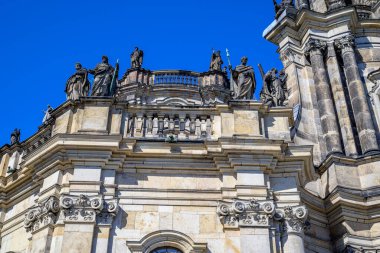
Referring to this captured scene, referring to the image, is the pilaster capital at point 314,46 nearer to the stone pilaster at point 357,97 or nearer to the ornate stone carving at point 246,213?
the stone pilaster at point 357,97

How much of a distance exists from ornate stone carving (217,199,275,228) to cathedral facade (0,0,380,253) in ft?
0.07


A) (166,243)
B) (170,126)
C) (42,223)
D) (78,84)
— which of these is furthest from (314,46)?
(42,223)

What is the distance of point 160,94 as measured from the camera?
115 feet

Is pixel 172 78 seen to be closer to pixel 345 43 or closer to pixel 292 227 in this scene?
pixel 345 43

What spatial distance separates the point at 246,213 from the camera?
41.3 feet

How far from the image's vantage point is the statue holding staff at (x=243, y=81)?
49.7 feet

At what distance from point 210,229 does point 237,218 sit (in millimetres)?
655

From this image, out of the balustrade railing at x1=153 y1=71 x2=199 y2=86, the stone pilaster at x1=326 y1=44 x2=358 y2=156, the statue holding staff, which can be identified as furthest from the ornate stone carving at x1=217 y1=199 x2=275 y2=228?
the balustrade railing at x1=153 y1=71 x2=199 y2=86

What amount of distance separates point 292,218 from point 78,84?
22.4 feet

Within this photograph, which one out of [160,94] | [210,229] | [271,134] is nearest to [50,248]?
[210,229]

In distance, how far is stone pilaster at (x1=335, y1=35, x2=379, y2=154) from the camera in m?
18.1

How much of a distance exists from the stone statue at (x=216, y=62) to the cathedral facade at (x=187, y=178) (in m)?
20.7

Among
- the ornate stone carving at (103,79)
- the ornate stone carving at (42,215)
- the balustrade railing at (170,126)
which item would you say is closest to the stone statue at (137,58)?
the ornate stone carving at (103,79)

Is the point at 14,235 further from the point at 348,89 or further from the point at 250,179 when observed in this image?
the point at 348,89
